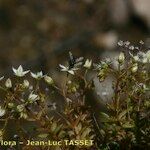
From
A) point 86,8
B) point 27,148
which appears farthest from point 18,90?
point 86,8

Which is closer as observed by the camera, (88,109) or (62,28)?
(88,109)

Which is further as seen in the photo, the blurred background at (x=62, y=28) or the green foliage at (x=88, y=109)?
the blurred background at (x=62, y=28)

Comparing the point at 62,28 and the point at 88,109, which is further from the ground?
the point at 62,28

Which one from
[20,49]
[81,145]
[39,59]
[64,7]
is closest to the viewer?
[81,145]

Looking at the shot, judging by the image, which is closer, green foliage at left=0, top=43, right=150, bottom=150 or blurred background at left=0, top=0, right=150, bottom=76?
green foliage at left=0, top=43, right=150, bottom=150

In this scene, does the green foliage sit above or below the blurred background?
below

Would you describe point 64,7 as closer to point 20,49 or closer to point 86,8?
point 86,8

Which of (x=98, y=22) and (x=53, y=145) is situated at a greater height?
(x=98, y=22)

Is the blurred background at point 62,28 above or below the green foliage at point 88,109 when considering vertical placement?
above
